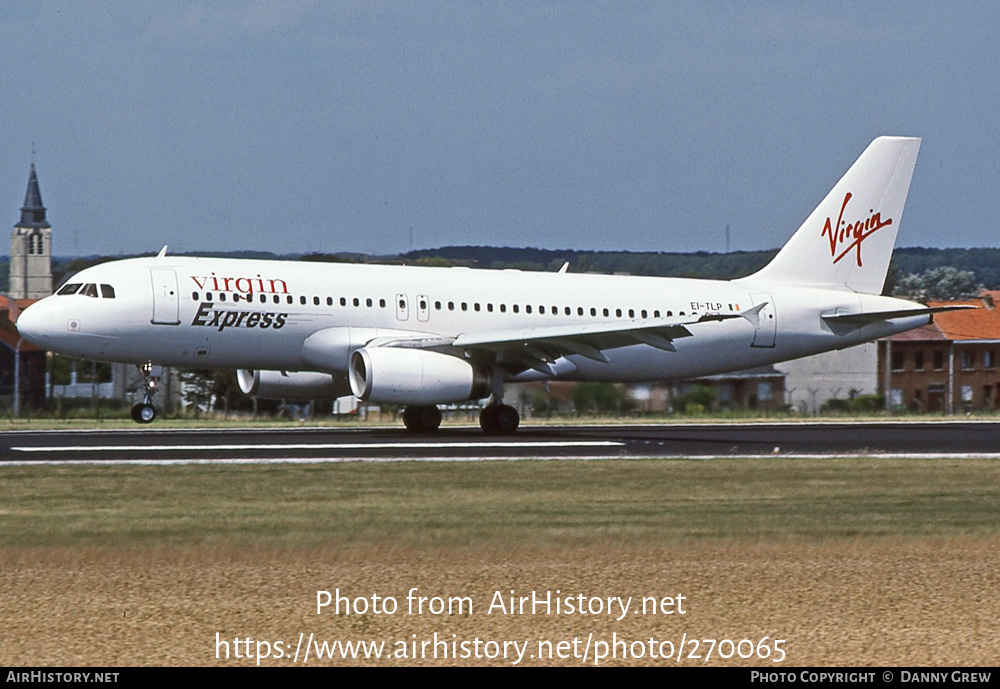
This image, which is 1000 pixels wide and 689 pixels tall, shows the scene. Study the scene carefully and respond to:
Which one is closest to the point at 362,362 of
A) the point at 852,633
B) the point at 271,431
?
the point at 271,431

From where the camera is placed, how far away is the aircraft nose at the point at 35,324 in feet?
101

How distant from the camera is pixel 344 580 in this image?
11977 millimetres

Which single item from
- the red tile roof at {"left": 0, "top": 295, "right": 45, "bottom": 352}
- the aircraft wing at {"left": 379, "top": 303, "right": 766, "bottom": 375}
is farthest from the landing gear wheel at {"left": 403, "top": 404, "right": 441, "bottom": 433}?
the red tile roof at {"left": 0, "top": 295, "right": 45, "bottom": 352}

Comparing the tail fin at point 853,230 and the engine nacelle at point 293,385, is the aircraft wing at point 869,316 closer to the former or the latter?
the tail fin at point 853,230

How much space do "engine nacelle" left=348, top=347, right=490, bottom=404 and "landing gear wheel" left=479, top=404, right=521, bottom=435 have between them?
5.18ft

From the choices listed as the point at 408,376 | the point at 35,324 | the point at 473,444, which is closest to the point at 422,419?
the point at 408,376

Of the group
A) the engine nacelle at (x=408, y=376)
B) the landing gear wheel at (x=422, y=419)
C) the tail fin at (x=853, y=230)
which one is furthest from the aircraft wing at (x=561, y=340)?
the tail fin at (x=853, y=230)

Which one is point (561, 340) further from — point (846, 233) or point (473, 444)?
point (846, 233)

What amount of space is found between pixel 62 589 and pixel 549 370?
22737mm

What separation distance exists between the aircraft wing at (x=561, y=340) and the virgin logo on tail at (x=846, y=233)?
7694 mm

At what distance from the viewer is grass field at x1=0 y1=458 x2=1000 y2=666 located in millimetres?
10008

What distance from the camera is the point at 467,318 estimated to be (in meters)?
33.9

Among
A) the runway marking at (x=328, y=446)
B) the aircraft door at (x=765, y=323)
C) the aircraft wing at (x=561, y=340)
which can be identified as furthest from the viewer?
the aircraft door at (x=765, y=323)

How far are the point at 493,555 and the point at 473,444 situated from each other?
15374mm
